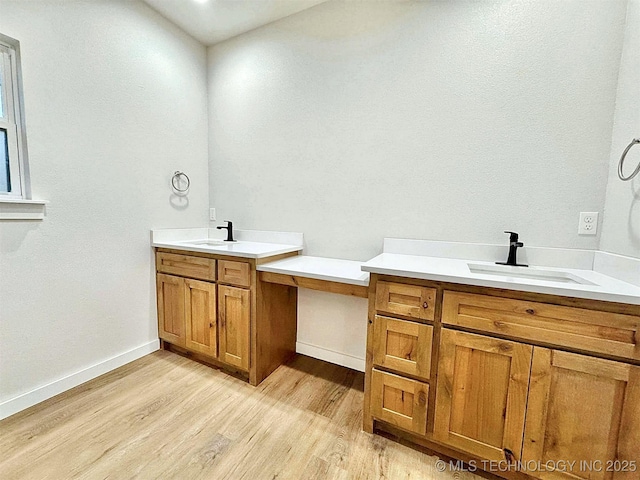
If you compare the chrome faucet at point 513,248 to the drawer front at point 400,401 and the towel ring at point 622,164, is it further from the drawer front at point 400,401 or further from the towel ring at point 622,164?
the drawer front at point 400,401

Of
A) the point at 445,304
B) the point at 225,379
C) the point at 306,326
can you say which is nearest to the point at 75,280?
the point at 225,379

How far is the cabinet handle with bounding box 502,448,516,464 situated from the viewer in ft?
3.87

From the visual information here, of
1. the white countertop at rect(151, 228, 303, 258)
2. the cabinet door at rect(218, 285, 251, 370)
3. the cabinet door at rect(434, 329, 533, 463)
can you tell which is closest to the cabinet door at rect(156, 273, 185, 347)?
the white countertop at rect(151, 228, 303, 258)

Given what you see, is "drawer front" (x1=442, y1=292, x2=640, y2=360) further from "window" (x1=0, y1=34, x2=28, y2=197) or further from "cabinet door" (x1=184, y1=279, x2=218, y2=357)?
"window" (x1=0, y1=34, x2=28, y2=197)

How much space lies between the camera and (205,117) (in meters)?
2.63

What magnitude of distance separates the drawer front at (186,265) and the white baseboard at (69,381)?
2.17 ft

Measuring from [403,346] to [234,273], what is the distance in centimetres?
116

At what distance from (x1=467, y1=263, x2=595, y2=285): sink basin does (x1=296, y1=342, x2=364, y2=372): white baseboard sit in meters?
1.07

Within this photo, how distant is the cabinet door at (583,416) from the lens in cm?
100

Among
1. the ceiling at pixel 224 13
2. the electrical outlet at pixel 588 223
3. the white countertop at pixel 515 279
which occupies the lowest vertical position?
the white countertop at pixel 515 279

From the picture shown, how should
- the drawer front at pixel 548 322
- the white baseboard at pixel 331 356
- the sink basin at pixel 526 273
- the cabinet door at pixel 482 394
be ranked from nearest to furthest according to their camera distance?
the drawer front at pixel 548 322 → the cabinet door at pixel 482 394 → the sink basin at pixel 526 273 → the white baseboard at pixel 331 356

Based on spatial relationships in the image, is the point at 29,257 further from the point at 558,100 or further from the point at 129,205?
the point at 558,100

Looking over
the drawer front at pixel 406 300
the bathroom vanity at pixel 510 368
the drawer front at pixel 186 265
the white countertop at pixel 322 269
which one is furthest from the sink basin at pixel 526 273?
the drawer front at pixel 186 265

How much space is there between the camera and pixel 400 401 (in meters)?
1.39
